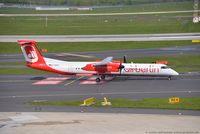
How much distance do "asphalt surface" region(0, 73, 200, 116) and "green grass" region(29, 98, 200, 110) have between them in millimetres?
1454

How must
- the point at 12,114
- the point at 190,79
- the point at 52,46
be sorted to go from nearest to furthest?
the point at 12,114 < the point at 190,79 < the point at 52,46

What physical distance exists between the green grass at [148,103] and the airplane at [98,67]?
11.8 meters

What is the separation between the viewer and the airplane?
180ft

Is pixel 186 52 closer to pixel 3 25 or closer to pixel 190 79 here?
pixel 190 79

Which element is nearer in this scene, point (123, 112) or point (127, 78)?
point (123, 112)

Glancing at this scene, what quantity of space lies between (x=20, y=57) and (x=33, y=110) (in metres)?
36.4

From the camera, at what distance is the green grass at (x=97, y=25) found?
102062 millimetres

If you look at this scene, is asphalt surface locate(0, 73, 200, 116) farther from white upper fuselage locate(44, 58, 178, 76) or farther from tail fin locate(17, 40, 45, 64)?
tail fin locate(17, 40, 45, 64)

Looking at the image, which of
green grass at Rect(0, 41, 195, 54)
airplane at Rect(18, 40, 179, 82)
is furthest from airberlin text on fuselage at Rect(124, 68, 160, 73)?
green grass at Rect(0, 41, 195, 54)

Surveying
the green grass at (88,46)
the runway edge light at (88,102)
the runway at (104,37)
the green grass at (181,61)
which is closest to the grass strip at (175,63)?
the green grass at (181,61)

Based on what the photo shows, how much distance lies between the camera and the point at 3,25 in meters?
111

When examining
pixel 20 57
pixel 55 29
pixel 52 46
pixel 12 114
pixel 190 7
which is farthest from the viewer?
pixel 190 7

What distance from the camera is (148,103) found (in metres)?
41.5

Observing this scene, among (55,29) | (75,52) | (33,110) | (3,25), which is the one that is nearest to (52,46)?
(75,52)
